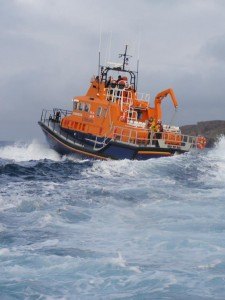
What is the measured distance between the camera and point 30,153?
100 feet

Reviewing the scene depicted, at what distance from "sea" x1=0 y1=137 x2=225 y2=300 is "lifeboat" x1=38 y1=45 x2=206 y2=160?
4610 mm

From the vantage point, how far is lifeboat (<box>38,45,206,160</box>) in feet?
72.5

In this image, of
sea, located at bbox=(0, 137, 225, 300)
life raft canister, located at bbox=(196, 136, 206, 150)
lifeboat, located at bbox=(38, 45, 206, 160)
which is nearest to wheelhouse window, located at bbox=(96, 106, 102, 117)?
lifeboat, located at bbox=(38, 45, 206, 160)

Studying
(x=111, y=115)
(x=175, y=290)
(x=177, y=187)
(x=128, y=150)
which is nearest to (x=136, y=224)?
(x=175, y=290)

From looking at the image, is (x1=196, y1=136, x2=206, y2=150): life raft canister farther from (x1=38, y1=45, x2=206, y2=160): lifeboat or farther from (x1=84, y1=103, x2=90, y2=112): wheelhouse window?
(x1=84, y1=103, x2=90, y2=112): wheelhouse window

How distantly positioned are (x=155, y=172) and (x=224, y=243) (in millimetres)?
9867

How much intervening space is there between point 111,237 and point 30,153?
2198cm

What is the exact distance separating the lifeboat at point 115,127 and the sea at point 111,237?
461 centimetres

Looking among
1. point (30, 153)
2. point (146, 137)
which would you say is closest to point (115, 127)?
point (146, 137)

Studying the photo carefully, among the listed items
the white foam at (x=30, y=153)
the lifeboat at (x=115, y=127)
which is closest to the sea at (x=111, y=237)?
the lifeboat at (x=115, y=127)

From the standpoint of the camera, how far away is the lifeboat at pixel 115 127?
72.5 ft

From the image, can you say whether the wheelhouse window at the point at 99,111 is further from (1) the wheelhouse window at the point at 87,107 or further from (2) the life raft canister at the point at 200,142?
(2) the life raft canister at the point at 200,142

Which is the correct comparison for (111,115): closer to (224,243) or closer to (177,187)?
(177,187)

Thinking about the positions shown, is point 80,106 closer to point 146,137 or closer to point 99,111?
point 99,111
